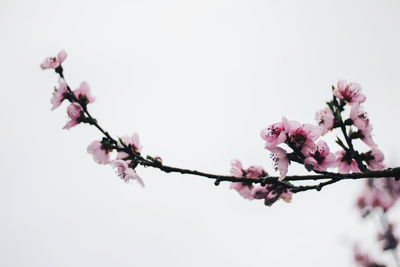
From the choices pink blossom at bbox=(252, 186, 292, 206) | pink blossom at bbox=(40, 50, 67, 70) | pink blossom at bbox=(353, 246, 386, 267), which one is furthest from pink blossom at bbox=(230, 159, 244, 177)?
pink blossom at bbox=(353, 246, 386, 267)

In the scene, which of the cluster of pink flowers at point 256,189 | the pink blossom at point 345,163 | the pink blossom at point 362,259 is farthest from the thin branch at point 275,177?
the pink blossom at point 362,259

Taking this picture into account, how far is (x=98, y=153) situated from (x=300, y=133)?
1554mm

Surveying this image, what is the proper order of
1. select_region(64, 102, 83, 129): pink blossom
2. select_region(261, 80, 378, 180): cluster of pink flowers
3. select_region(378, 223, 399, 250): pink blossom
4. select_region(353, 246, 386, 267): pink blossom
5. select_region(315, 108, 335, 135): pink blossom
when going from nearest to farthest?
select_region(261, 80, 378, 180): cluster of pink flowers < select_region(315, 108, 335, 135): pink blossom < select_region(64, 102, 83, 129): pink blossom < select_region(378, 223, 399, 250): pink blossom < select_region(353, 246, 386, 267): pink blossom

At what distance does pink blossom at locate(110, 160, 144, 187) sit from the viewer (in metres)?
2.51

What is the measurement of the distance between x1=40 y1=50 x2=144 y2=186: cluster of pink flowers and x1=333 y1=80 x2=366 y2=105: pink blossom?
168cm

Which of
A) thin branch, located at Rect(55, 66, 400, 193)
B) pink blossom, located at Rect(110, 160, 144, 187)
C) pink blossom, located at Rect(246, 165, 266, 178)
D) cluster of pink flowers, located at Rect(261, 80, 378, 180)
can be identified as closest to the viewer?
thin branch, located at Rect(55, 66, 400, 193)

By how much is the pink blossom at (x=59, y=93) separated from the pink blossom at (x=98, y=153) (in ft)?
1.71

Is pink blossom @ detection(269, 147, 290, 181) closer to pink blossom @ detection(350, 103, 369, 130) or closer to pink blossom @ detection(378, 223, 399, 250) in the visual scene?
pink blossom @ detection(350, 103, 369, 130)

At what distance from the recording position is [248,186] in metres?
2.94

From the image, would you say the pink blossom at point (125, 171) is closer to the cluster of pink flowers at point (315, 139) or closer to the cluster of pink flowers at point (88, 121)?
the cluster of pink flowers at point (88, 121)

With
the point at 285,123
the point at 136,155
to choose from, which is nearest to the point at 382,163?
the point at 285,123

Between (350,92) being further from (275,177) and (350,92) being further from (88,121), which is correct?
(88,121)

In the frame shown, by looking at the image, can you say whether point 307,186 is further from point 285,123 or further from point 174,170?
point 174,170

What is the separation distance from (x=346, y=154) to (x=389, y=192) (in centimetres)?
482
